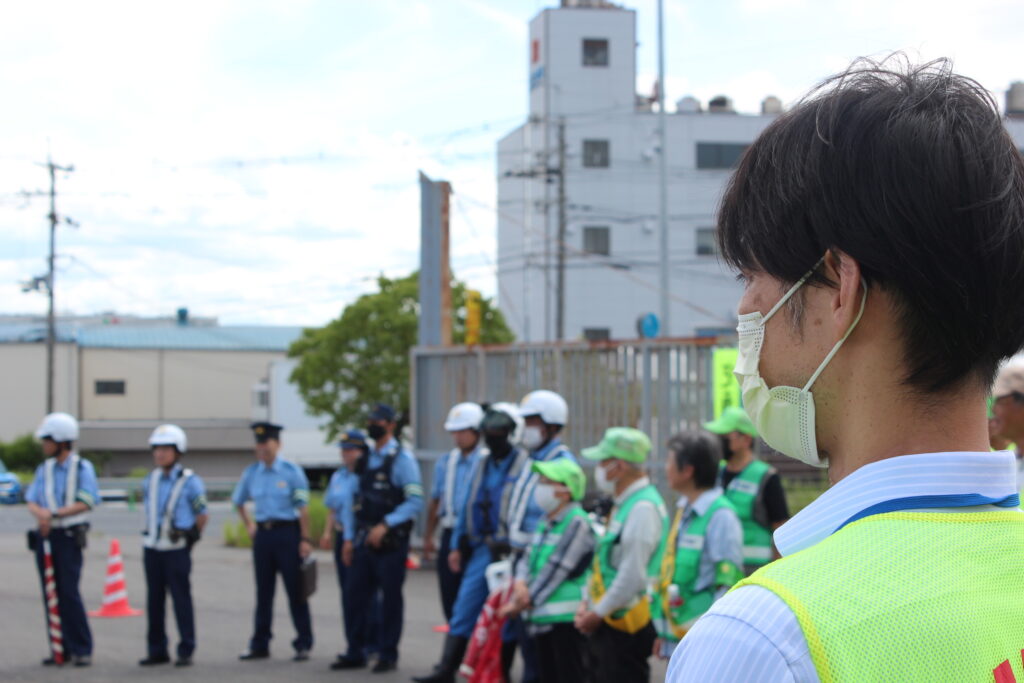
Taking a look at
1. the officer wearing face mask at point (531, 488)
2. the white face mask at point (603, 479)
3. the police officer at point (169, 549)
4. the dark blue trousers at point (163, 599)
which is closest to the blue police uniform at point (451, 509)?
the officer wearing face mask at point (531, 488)

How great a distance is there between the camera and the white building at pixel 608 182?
163 feet

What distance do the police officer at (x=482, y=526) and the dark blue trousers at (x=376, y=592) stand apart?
0.71m

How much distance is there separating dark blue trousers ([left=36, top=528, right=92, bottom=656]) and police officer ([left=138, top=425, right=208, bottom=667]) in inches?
22.7

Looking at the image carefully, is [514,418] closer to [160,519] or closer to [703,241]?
[160,519]

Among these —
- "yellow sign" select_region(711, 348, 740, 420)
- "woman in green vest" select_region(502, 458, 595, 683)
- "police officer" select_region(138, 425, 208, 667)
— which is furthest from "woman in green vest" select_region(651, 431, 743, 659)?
"police officer" select_region(138, 425, 208, 667)

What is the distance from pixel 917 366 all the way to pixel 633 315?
49956 mm

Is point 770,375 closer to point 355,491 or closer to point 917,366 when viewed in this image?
point 917,366

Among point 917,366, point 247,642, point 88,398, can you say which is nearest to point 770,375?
point 917,366

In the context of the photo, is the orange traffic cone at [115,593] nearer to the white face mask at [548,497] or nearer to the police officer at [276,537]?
the police officer at [276,537]

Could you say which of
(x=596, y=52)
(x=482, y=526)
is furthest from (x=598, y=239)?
(x=482, y=526)

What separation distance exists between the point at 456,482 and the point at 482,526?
108 centimetres

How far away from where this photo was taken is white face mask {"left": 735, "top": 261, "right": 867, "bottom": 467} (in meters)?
1.34

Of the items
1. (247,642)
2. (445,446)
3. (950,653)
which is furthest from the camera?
(445,446)

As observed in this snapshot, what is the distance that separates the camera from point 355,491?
10.6 metres
